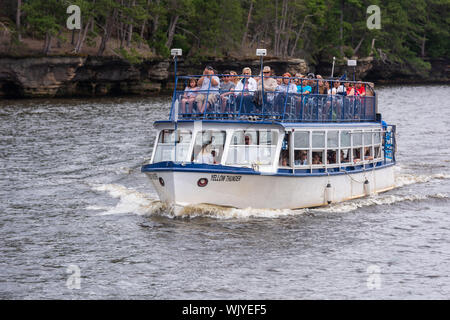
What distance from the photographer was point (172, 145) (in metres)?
26.5

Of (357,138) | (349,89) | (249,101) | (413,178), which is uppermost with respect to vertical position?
(349,89)

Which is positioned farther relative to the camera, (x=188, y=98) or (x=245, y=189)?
(x=188, y=98)

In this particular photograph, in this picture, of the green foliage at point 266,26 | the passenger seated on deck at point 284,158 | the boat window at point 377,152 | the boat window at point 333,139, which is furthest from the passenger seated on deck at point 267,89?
the green foliage at point 266,26

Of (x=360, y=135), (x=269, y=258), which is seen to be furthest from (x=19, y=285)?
(x=360, y=135)

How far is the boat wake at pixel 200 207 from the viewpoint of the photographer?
1007 inches

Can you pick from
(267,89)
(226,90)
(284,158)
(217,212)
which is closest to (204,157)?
(217,212)

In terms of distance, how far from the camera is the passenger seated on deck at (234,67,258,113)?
26750mm

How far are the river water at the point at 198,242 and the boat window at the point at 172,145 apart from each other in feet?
5.27

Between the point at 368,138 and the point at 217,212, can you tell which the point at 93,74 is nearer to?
the point at 368,138

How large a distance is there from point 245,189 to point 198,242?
301 centimetres

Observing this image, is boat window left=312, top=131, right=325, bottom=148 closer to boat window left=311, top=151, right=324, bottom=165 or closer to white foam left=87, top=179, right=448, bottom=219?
boat window left=311, top=151, right=324, bottom=165
